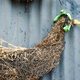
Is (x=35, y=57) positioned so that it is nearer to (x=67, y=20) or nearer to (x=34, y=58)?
(x=34, y=58)

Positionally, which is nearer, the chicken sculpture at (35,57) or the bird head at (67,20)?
the chicken sculpture at (35,57)

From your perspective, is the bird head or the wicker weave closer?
the wicker weave

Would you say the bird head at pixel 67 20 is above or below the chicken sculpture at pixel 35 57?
above

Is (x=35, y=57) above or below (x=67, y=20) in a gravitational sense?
below

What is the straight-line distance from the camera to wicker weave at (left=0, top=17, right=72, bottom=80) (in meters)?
1.24

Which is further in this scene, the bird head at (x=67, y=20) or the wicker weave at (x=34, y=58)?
the bird head at (x=67, y=20)

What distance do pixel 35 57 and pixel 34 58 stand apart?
1 centimetres

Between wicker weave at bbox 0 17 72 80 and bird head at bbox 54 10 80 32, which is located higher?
bird head at bbox 54 10 80 32

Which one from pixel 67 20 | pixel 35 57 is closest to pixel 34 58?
pixel 35 57

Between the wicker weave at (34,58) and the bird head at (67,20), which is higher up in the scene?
the bird head at (67,20)

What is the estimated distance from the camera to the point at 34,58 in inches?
51.6

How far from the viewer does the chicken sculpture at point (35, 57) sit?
124 cm

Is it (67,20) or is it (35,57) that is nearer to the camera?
(35,57)

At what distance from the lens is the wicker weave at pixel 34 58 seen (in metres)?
1.24
